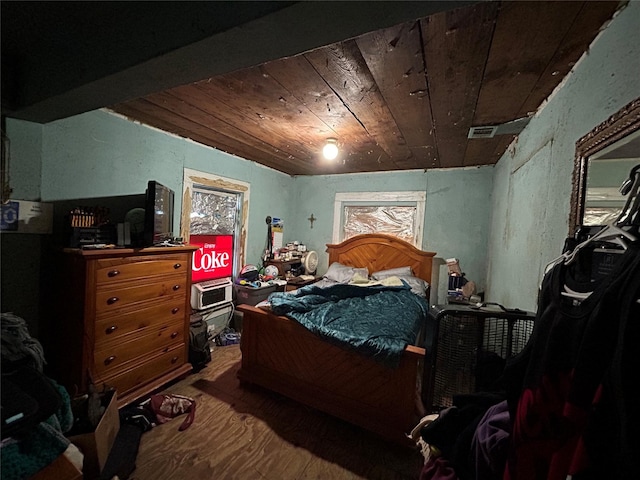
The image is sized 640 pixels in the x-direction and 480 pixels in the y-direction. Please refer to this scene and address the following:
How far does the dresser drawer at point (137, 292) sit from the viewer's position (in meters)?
1.72

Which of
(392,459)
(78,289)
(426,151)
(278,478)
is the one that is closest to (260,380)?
(278,478)

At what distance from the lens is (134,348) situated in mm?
1924

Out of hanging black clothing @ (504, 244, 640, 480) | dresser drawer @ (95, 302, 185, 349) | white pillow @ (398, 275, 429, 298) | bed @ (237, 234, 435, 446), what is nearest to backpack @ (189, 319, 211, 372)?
dresser drawer @ (95, 302, 185, 349)

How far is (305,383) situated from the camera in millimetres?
2008

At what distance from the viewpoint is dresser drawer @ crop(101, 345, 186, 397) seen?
1821mm

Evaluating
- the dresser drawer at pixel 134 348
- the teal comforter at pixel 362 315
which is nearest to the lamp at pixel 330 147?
the teal comforter at pixel 362 315

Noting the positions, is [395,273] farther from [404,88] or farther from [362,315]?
[404,88]

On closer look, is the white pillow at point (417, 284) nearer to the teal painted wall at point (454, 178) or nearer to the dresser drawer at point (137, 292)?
the teal painted wall at point (454, 178)

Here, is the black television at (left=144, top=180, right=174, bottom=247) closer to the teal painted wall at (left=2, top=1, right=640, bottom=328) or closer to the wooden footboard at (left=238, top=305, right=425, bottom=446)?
the teal painted wall at (left=2, top=1, right=640, bottom=328)

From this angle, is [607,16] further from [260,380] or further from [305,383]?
[260,380]

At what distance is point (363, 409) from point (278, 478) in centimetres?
66

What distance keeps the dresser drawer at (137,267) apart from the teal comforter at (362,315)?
0.89 m

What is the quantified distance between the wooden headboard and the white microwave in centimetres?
158

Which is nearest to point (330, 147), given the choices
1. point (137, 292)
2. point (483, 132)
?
point (483, 132)
